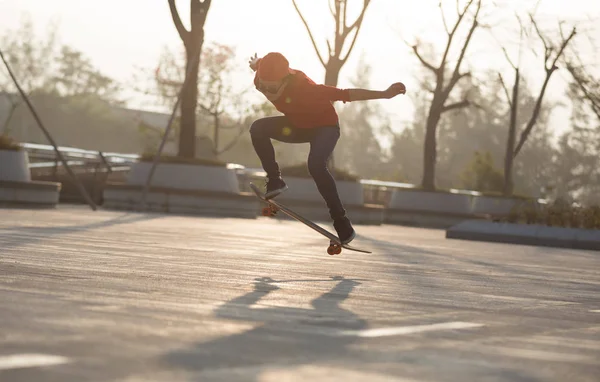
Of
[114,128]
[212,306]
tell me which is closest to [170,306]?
[212,306]

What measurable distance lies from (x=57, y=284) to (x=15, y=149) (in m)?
17.4

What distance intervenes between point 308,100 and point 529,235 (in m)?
13.0

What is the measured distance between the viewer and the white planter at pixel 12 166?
22.5 m

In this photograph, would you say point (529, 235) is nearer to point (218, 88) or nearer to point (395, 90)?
point (395, 90)

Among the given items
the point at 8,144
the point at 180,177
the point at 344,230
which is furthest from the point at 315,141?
the point at 180,177

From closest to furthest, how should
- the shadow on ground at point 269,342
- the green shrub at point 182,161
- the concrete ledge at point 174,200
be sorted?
the shadow on ground at point 269,342 → the concrete ledge at point 174,200 → the green shrub at point 182,161

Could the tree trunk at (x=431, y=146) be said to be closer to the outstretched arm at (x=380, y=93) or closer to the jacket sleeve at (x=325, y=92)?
the jacket sleeve at (x=325, y=92)

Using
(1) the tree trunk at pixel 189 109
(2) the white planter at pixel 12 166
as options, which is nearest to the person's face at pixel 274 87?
(2) the white planter at pixel 12 166

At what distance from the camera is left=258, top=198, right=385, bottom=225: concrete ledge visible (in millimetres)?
28188

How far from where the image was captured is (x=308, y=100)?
9.42m

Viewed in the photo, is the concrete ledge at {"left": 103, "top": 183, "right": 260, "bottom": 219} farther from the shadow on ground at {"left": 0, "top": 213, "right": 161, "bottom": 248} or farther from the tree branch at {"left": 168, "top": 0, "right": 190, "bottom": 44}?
the shadow on ground at {"left": 0, "top": 213, "right": 161, "bottom": 248}

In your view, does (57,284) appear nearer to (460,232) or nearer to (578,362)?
(578,362)

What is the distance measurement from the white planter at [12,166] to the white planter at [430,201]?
1522 cm

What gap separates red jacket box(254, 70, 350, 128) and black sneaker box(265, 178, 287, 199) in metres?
0.95
